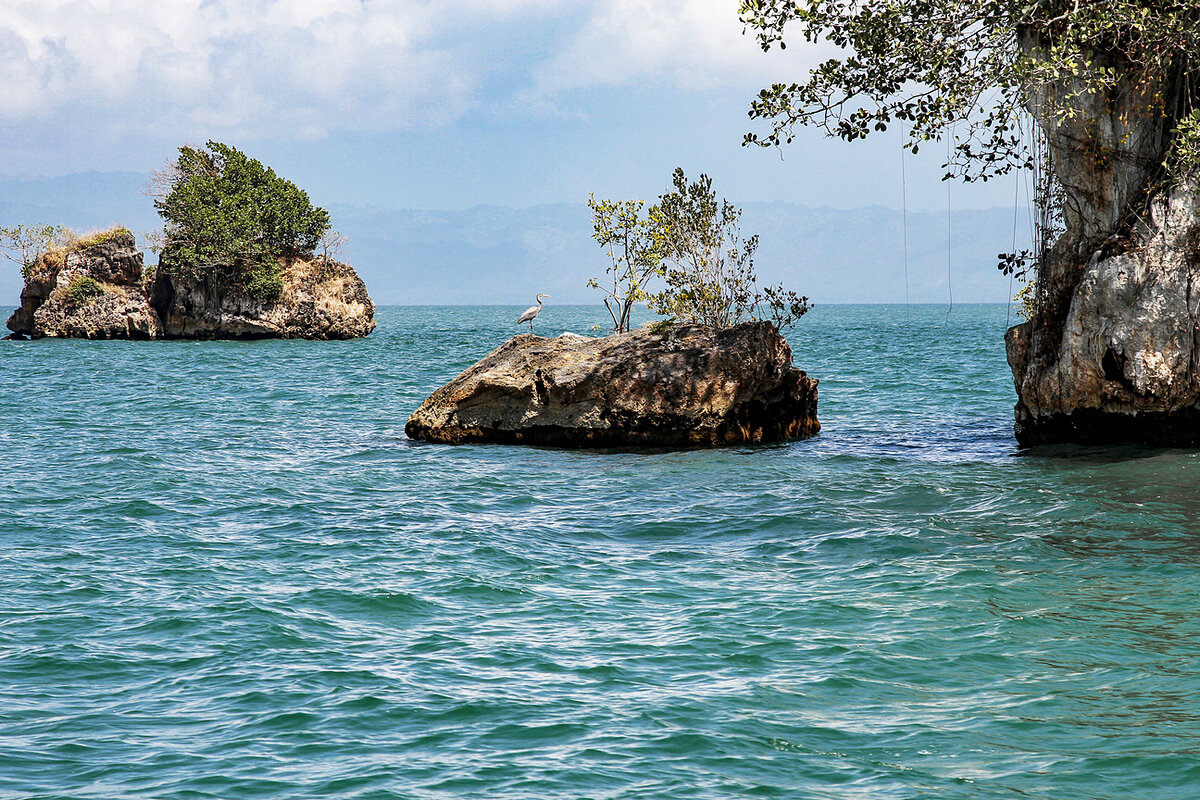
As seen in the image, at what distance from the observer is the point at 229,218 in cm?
6944

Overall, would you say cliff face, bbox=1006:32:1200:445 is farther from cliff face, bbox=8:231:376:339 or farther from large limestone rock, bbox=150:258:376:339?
cliff face, bbox=8:231:376:339

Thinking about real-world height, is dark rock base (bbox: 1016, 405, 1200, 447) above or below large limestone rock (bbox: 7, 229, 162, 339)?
below

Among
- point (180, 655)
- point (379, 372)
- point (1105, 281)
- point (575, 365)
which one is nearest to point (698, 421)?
point (575, 365)

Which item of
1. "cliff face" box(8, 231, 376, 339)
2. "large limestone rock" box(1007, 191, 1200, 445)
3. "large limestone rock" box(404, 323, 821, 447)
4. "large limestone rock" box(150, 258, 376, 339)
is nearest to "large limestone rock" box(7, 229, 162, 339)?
"cliff face" box(8, 231, 376, 339)

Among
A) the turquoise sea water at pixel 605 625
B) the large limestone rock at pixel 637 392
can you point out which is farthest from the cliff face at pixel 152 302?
the turquoise sea water at pixel 605 625

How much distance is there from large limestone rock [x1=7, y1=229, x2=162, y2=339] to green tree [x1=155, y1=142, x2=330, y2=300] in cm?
380

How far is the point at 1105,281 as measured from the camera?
16.7 m

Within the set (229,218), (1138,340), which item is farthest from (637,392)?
(229,218)

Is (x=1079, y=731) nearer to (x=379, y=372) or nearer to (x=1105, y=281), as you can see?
(x=1105, y=281)

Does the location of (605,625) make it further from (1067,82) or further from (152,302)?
(152,302)

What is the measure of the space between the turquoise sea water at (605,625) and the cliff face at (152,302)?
55.7 meters

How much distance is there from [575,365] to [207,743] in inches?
539

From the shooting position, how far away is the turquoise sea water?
6.82 meters

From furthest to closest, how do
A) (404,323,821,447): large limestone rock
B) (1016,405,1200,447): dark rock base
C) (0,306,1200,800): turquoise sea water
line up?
(404,323,821,447): large limestone rock, (1016,405,1200,447): dark rock base, (0,306,1200,800): turquoise sea water
